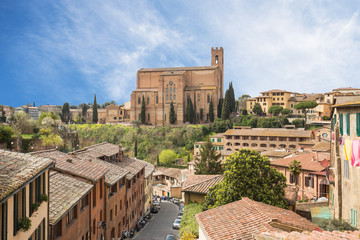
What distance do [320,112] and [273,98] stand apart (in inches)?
632

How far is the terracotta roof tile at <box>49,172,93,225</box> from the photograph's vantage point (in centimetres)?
1182

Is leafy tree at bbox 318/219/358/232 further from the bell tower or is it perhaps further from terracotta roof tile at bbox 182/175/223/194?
the bell tower

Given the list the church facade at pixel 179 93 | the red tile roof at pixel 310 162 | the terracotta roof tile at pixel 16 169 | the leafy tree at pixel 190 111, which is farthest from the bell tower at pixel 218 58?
the terracotta roof tile at pixel 16 169

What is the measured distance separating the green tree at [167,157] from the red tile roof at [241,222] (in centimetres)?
5671

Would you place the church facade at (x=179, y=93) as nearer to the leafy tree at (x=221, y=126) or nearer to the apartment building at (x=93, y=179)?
the leafy tree at (x=221, y=126)

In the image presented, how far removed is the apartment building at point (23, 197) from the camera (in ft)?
24.1

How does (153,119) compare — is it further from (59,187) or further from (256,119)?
(59,187)

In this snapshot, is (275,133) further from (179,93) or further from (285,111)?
(179,93)

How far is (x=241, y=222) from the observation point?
11.5m

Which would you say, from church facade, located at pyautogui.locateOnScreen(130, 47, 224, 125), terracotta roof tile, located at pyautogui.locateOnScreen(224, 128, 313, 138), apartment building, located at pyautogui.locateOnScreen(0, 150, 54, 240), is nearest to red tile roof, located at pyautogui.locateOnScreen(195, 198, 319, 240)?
apartment building, located at pyautogui.locateOnScreen(0, 150, 54, 240)

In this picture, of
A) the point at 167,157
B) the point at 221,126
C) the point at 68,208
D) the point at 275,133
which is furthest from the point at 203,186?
the point at 221,126

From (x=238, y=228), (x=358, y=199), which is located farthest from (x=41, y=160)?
(x=358, y=199)

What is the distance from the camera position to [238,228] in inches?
434

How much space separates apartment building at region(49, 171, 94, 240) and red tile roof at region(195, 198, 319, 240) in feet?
19.4
